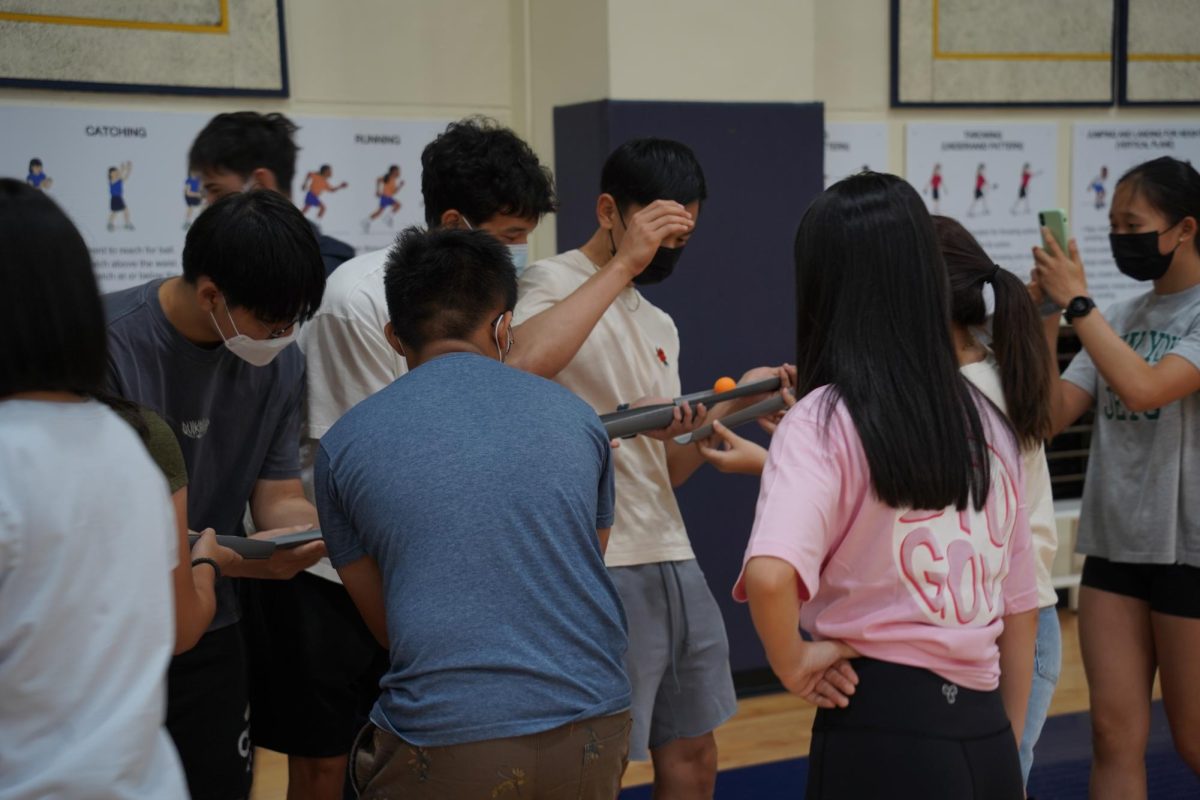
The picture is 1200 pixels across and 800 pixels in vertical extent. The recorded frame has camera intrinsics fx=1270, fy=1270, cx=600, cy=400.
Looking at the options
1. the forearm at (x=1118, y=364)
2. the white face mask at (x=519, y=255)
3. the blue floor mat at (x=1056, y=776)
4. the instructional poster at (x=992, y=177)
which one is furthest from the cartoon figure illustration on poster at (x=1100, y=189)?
the white face mask at (x=519, y=255)

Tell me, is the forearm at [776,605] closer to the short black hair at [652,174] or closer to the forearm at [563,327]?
the forearm at [563,327]

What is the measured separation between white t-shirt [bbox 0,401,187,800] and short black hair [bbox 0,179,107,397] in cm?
4

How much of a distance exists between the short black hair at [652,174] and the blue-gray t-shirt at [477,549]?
917mm

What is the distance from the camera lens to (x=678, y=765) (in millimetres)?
2621

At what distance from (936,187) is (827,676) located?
11.7 feet

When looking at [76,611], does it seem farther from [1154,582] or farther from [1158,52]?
[1158,52]

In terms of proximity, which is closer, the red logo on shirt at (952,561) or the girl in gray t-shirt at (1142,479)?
the red logo on shirt at (952,561)

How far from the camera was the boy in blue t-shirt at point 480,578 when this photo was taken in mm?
1656

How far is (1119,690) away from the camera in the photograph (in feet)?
9.37

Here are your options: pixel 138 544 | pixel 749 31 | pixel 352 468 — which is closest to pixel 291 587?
pixel 352 468

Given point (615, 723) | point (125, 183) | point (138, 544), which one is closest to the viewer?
point (138, 544)

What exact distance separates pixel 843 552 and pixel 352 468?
2.19 feet

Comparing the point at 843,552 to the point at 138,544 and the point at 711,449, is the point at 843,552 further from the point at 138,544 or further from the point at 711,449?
the point at 138,544

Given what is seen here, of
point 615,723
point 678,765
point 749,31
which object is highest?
point 749,31
